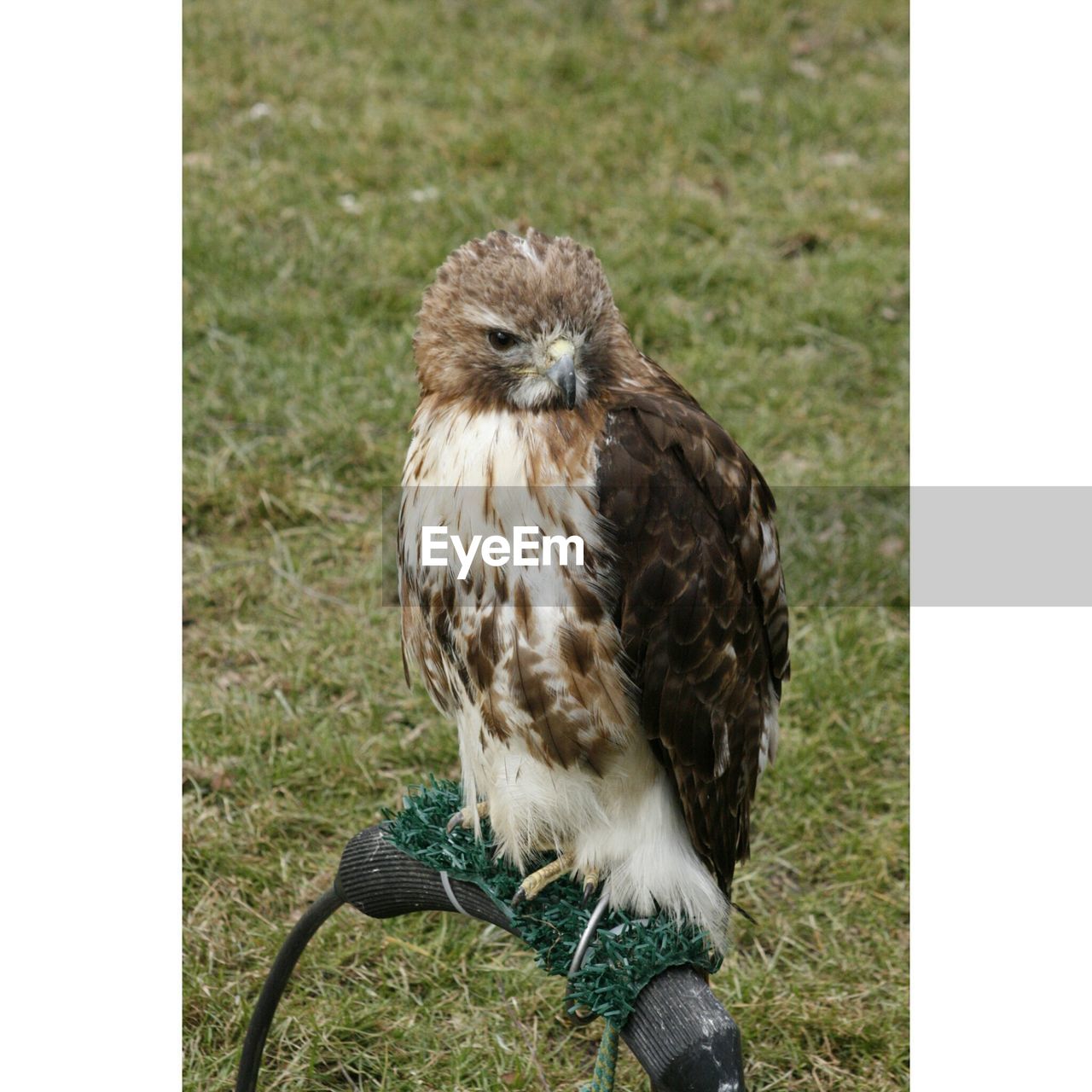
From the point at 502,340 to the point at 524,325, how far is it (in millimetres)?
58

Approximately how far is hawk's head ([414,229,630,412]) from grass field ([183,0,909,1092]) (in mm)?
1589

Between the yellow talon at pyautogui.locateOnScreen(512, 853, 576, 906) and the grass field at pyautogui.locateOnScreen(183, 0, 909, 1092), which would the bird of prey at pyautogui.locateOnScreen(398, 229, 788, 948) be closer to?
the yellow talon at pyautogui.locateOnScreen(512, 853, 576, 906)

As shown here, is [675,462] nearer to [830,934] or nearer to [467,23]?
[830,934]

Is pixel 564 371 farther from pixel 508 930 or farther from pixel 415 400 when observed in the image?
pixel 415 400

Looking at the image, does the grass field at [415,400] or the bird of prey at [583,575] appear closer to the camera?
the bird of prey at [583,575]

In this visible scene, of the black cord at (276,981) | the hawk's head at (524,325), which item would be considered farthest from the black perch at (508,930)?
the hawk's head at (524,325)

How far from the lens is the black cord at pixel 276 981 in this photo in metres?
2.54

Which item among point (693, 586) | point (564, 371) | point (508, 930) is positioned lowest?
point (508, 930)

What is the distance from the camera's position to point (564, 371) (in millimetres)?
2250

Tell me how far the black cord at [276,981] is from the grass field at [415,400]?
1.21 feet

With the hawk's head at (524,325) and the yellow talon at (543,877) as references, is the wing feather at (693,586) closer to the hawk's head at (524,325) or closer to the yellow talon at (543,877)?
the hawk's head at (524,325)

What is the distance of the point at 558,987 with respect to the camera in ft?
10.9

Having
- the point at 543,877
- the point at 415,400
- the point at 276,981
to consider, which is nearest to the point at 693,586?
the point at 543,877

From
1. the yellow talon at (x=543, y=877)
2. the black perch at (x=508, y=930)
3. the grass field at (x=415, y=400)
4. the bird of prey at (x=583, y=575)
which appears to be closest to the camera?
the black perch at (x=508, y=930)
